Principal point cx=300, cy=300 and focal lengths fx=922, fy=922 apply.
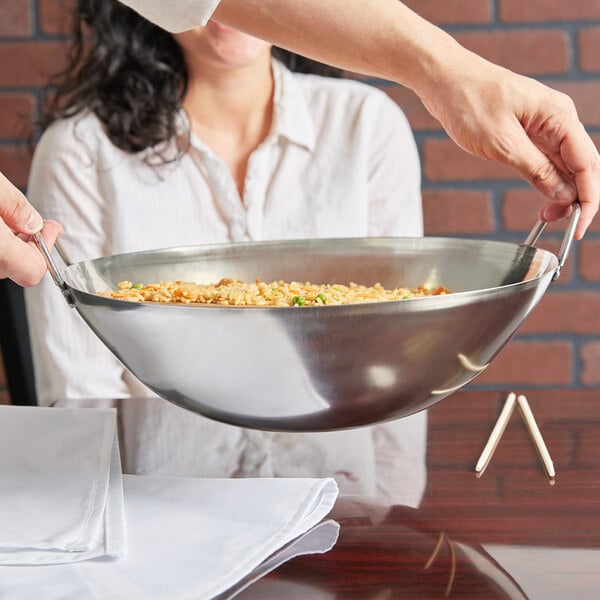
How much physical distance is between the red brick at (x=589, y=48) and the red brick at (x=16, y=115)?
1.11 meters

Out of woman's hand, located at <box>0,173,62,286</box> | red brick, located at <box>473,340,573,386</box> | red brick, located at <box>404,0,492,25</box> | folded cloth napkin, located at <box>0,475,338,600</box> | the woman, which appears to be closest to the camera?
folded cloth napkin, located at <box>0,475,338,600</box>

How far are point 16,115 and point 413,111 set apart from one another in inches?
32.1

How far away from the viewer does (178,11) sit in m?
0.94

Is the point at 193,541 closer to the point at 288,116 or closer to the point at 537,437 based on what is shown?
the point at 537,437

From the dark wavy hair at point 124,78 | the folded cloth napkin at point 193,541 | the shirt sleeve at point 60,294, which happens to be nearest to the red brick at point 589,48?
the dark wavy hair at point 124,78

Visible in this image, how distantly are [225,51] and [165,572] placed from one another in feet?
4.05

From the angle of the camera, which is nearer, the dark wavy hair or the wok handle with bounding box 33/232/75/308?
the wok handle with bounding box 33/232/75/308

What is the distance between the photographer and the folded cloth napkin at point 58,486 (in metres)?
0.63

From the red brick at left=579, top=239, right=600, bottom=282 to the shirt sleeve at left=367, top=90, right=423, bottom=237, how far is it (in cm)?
36

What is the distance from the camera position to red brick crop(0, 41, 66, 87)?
1.86m

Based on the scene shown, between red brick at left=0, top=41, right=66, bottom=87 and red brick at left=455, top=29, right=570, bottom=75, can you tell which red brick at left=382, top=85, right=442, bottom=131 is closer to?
A: red brick at left=455, top=29, right=570, bottom=75

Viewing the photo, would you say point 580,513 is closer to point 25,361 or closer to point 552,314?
point 25,361

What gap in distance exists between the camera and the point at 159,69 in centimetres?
174

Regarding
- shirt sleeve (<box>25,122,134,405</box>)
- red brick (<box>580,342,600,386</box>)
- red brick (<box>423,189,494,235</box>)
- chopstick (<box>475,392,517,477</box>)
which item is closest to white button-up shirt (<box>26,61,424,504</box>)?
shirt sleeve (<box>25,122,134,405</box>)
